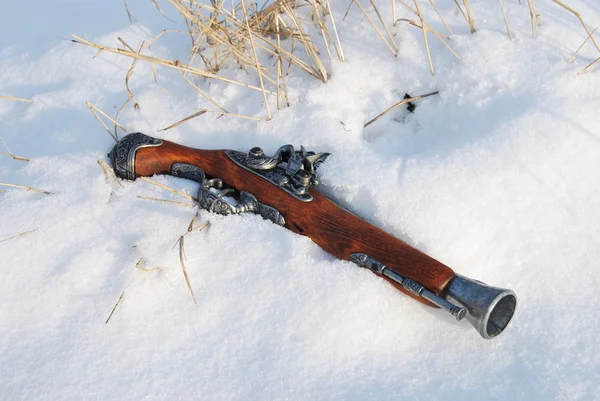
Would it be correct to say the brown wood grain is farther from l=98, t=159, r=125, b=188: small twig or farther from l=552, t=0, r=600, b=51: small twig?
l=552, t=0, r=600, b=51: small twig

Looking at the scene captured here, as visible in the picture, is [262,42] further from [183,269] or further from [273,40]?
[183,269]

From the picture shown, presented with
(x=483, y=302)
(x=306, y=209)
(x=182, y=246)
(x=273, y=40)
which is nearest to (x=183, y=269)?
(x=182, y=246)

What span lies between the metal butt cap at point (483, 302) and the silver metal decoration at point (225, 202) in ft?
1.97

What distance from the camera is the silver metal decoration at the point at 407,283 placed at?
195 centimetres

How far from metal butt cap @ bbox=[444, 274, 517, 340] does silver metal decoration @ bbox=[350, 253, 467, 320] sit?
0.03m

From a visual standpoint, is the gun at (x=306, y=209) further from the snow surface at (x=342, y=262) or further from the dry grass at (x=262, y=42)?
the dry grass at (x=262, y=42)

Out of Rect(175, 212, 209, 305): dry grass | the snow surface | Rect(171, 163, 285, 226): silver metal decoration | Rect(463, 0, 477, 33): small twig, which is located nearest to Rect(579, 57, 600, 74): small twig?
the snow surface

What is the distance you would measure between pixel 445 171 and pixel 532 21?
27.8 inches

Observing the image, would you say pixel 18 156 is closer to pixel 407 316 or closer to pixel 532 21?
pixel 407 316

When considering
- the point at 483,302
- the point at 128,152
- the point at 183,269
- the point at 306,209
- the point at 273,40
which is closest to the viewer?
the point at 483,302

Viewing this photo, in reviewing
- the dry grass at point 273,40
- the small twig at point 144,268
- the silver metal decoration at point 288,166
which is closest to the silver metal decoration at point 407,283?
the silver metal decoration at point 288,166

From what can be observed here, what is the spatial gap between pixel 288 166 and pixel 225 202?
0.23 m

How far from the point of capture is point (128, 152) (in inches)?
100

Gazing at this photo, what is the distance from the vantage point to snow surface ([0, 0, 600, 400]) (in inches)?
77.4
